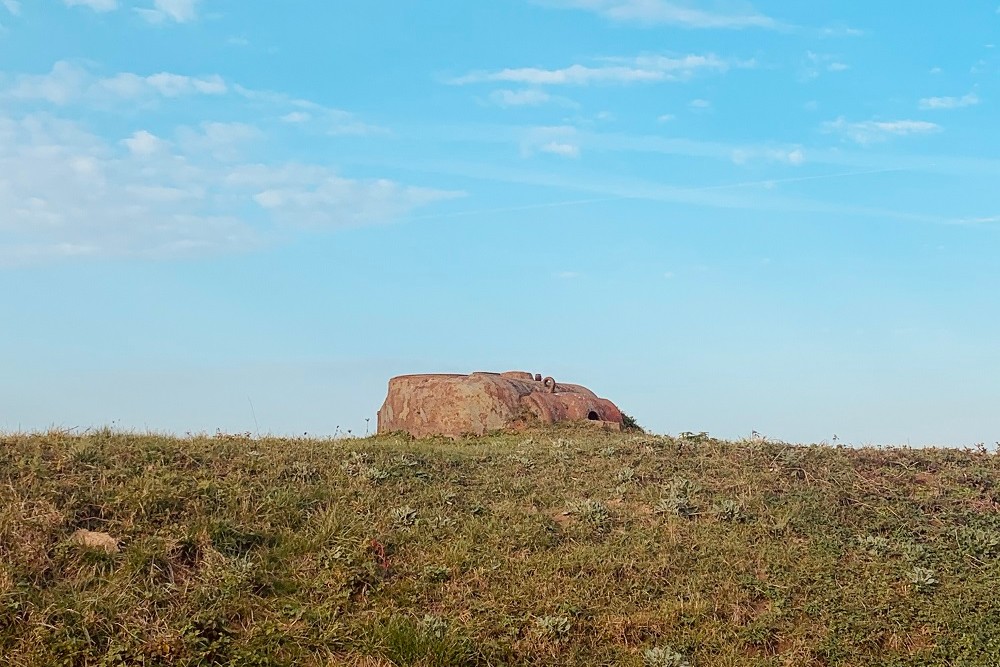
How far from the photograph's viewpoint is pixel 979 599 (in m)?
9.31

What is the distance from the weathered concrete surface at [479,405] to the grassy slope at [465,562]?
7.37m

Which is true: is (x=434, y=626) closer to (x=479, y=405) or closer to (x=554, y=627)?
(x=554, y=627)

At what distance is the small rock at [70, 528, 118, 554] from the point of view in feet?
28.3

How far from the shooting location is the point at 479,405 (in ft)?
64.6

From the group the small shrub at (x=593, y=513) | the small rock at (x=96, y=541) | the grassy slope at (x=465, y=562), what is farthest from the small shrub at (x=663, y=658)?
the small rock at (x=96, y=541)

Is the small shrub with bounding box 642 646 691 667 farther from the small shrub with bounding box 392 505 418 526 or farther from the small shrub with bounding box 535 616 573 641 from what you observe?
the small shrub with bounding box 392 505 418 526

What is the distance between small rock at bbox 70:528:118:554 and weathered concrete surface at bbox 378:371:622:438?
10.8m

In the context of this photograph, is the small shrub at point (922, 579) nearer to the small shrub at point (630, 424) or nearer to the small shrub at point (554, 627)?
the small shrub at point (554, 627)

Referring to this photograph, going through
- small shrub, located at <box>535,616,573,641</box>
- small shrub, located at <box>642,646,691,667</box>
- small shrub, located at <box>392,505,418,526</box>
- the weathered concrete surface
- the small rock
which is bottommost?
small shrub, located at <box>642,646,691,667</box>

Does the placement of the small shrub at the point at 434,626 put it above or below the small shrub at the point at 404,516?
below

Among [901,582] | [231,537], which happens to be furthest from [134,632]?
[901,582]

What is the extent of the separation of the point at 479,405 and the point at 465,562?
1060 cm

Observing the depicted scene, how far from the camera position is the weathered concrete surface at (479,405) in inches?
768

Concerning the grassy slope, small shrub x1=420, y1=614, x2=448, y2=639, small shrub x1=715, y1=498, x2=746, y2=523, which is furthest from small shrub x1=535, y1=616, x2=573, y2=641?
small shrub x1=715, y1=498, x2=746, y2=523
